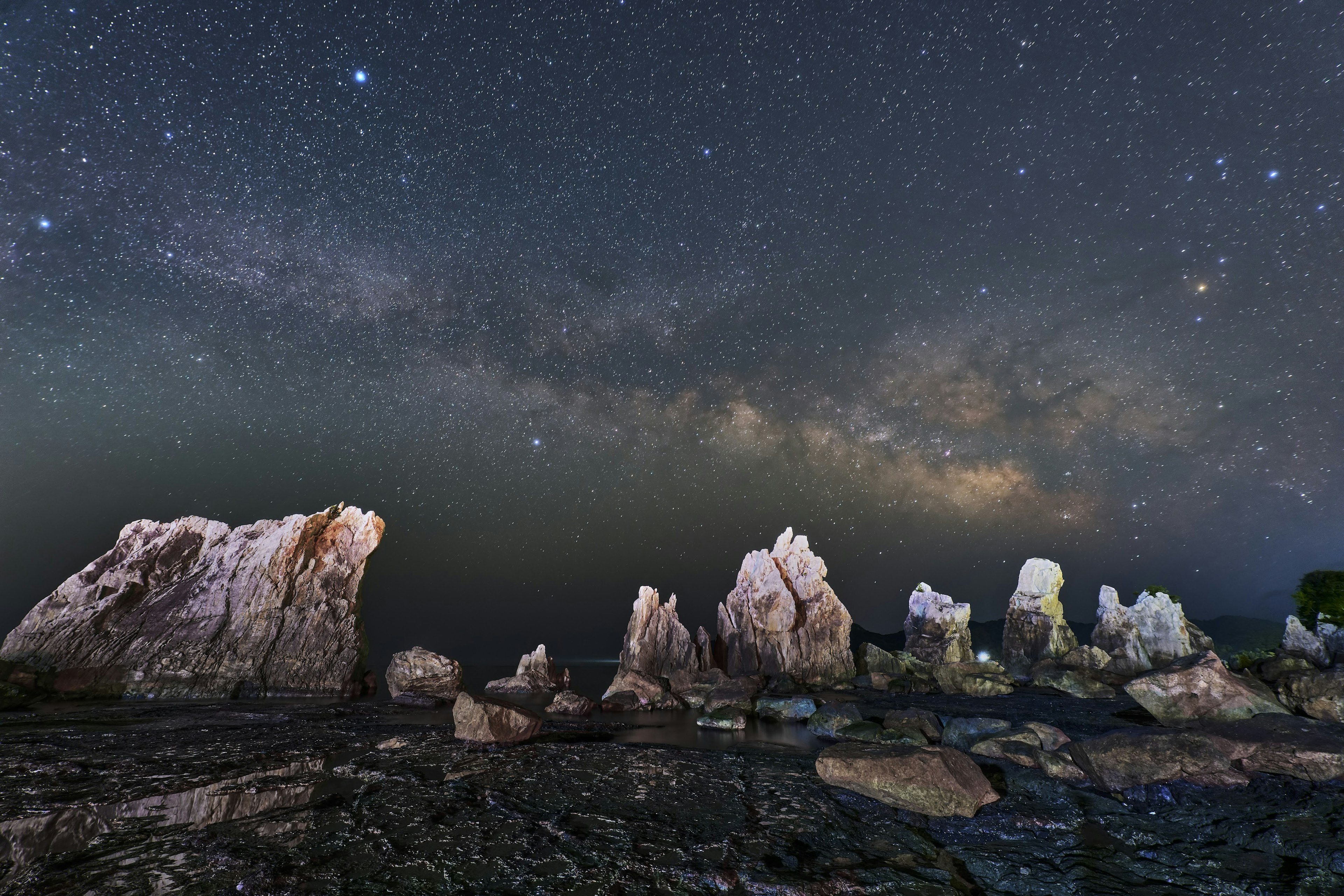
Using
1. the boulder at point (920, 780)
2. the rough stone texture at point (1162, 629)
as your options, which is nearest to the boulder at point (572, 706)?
the boulder at point (920, 780)

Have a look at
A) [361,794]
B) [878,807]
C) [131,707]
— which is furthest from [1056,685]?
[131,707]

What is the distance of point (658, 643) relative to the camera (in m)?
71.5

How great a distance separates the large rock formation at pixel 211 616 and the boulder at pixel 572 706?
82.3ft

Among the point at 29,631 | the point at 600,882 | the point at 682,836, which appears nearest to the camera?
the point at 600,882

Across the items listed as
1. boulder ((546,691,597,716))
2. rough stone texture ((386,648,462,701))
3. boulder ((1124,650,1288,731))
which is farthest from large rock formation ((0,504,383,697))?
boulder ((1124,650,1288,731))

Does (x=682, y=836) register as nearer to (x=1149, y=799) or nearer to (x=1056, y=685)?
(x=1149, y=799)

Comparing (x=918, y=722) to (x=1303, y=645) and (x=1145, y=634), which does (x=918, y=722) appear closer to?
(x=1303, y=645)

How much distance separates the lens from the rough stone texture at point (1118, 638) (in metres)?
69.8

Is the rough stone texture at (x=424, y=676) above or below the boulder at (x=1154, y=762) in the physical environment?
below

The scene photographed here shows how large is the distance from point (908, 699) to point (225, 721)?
187 ft

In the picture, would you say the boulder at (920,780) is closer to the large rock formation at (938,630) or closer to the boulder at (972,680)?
the boulder at (972,680)

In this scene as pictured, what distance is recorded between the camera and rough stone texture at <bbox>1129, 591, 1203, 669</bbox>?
71.5 metres

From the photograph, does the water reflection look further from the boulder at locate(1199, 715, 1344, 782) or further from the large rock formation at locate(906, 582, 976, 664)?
the large rock formation at locate(906, 582, 976, 664)

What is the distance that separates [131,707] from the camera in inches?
1400
